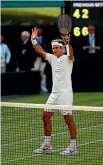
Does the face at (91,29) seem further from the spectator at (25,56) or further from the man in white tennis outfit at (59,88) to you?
the man in white tennis outfit at (59,88)

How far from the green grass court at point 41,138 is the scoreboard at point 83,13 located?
6.99 meters

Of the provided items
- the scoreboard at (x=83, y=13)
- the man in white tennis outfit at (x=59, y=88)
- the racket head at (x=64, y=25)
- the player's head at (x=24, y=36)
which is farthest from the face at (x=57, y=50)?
the player's head at (x=24, y=36)

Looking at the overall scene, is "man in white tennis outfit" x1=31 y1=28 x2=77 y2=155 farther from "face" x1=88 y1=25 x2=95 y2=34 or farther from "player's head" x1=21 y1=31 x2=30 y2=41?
"player's head" x1=21 y1=31 x2=30 y2=41

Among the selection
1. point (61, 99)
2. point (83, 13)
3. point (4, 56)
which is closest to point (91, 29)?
point (83, 13)

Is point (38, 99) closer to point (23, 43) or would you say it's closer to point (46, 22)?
point (23, 43)

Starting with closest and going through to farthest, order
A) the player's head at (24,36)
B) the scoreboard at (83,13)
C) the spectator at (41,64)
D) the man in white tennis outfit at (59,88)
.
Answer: the man in white tennis outfit at (59,88), the scoreboard at (83,13), the spectator at (41,64), the player's head at (24,36)

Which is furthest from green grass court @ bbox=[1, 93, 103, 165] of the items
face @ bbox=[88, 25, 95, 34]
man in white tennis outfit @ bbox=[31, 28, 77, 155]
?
face @ bbox=[88, 25, 95, 34]

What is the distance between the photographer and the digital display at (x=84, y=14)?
21406 millimetres

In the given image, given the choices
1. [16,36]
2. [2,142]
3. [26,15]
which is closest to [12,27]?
[16,36]

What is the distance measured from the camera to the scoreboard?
21406mm

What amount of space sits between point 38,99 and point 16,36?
15.7 ft

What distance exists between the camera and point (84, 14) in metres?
21.5

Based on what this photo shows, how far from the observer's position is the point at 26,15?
2677 cm

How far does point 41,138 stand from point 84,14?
32.6 feet
